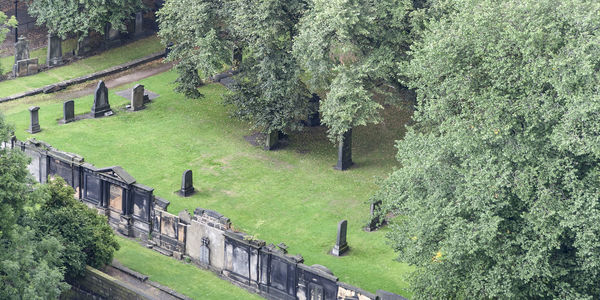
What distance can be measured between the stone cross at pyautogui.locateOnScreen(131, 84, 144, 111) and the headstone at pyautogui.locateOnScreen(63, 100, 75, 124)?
3406mm

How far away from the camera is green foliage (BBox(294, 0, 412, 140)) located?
135 feet

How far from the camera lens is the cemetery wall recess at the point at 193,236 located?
34.3 meters

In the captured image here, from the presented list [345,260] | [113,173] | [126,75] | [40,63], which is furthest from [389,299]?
Result: [40,63]

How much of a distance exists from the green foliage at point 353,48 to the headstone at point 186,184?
6806mm

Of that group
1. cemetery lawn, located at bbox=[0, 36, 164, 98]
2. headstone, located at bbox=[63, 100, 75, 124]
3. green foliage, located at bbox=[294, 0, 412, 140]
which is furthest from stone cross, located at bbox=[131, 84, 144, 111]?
green foliage, located at bbox=[294, 0, 412, 140]

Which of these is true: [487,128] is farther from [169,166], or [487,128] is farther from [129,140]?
[129,140]

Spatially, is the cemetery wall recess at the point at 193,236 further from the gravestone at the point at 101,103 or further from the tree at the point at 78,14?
the tree at the point at 78,14

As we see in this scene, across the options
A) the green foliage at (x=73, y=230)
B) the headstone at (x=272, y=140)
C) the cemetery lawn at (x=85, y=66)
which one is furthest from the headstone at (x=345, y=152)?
the cemetery lawn at (x=85, y=66)

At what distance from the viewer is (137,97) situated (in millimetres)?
50781

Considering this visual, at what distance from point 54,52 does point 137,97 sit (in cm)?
886

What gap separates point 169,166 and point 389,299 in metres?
16.4

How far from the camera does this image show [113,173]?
3897 centimetres

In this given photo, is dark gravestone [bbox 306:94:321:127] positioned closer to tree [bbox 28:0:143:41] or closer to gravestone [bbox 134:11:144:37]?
tree [bbox 28:0:143:41]

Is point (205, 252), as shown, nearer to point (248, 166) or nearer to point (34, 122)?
point (248, 166)
